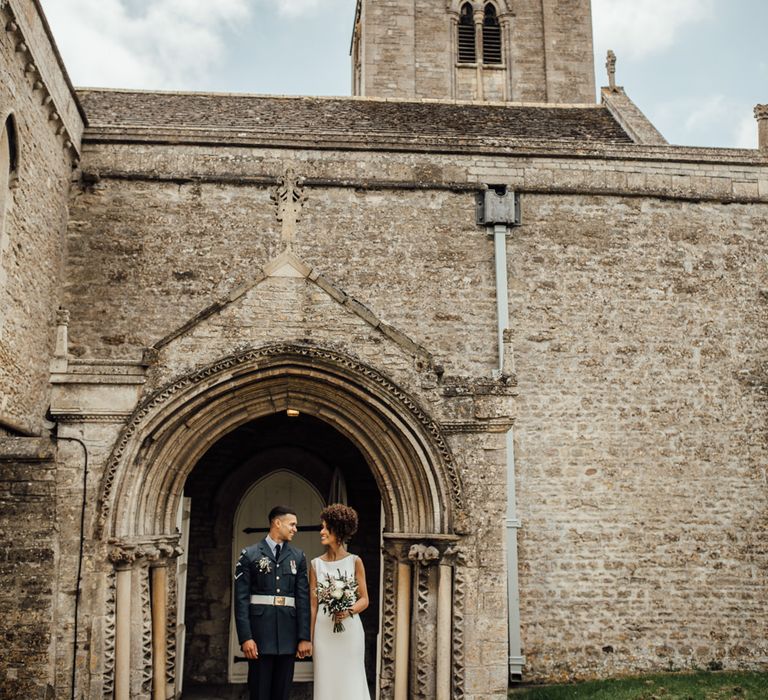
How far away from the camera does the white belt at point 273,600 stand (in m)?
6.32

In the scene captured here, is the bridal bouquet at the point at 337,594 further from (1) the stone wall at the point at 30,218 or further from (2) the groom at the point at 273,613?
(1) the stone wall at the point at 30,218

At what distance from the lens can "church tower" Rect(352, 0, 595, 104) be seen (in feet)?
66.7

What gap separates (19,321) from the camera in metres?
10.0

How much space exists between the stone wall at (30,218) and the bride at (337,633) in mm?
4879

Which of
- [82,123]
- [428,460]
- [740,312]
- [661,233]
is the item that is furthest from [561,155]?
[82,123]

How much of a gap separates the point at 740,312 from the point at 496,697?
23.6ft

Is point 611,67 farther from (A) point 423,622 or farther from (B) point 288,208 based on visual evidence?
(A) point 423,622

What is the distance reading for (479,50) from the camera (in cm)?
2100

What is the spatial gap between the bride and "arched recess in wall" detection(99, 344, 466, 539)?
2258 mm

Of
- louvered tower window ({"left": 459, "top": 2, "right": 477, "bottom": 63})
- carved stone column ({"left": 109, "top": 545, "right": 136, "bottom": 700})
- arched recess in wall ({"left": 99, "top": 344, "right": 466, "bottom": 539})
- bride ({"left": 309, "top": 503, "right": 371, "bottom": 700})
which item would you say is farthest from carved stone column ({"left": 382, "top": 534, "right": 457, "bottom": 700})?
louvered tower window ({"left": 459, "top": 2, "right": 477, "bottom": 63})

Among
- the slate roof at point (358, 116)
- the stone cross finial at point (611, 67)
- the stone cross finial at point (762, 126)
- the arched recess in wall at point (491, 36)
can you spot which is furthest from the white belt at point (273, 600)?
the arched recess in wall at point (491, 36)

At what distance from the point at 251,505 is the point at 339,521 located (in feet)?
18.8

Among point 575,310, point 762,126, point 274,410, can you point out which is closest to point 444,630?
point 274,410

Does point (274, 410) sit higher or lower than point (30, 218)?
lower
